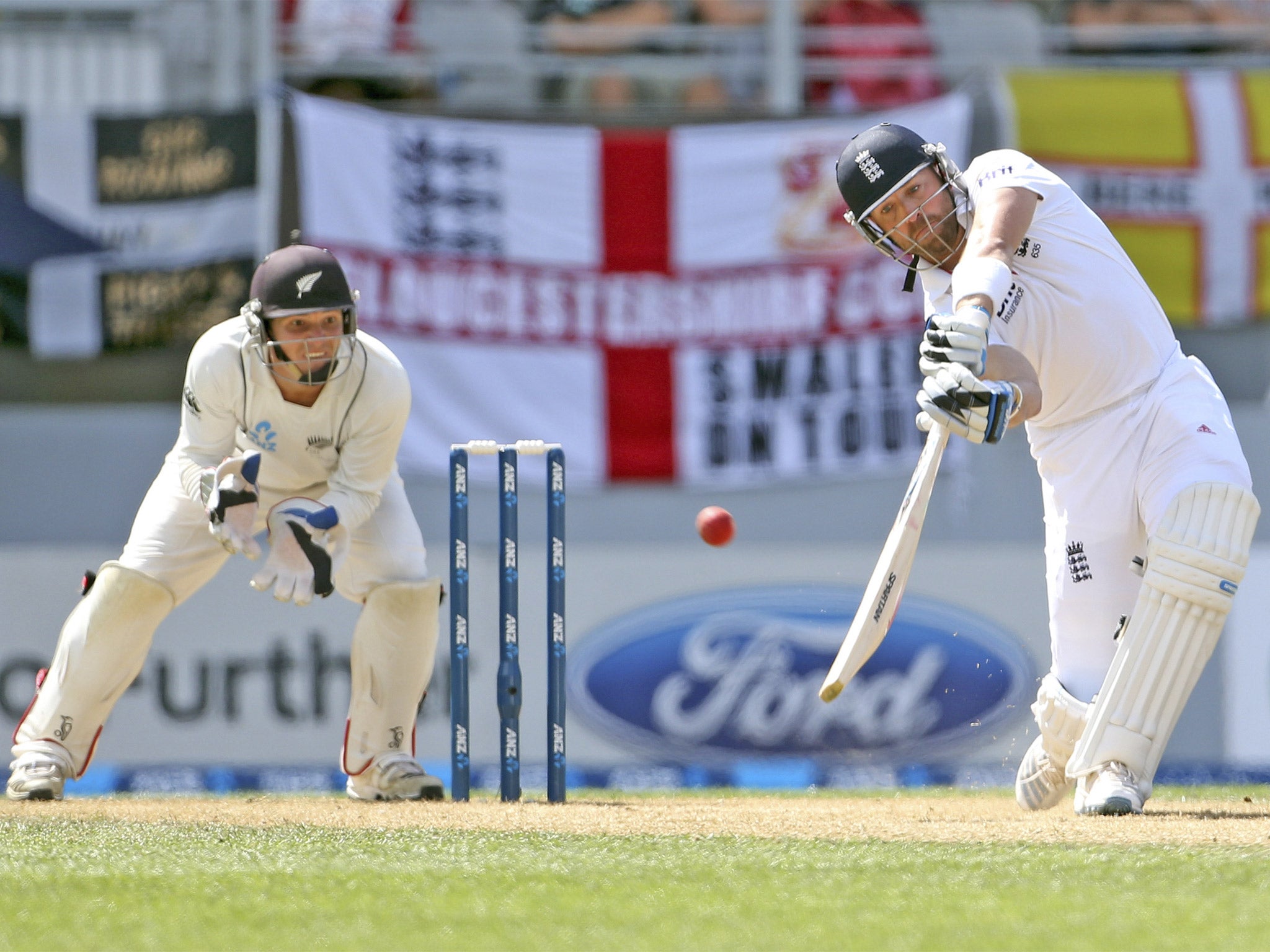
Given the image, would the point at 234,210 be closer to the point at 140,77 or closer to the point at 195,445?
the point at 140,77

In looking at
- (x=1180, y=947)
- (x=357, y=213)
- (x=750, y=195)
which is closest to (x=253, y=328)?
(x=1180, y=947)

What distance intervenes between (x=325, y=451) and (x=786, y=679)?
3237 mm

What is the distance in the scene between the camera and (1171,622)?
3865 mm

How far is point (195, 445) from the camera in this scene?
454 centimetres

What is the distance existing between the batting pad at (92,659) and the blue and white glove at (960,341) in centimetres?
206

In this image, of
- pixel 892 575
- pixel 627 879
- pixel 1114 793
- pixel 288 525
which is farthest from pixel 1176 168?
pixel 627 879

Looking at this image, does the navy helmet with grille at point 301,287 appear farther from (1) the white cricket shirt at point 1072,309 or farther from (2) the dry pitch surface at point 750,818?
(1) the white cricket shirt at point 1072,309

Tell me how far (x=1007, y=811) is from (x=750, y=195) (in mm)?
4167

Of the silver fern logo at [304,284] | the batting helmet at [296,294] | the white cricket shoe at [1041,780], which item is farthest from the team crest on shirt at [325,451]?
the white cricket shoe at [1041,780]

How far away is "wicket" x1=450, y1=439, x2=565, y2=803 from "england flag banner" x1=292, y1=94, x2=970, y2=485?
3246 mm

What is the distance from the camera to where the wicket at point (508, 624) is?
4523mm

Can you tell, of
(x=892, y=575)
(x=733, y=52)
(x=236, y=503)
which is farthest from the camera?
(x=733, y=52)

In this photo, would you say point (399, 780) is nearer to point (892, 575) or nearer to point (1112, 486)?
point (892, 575)

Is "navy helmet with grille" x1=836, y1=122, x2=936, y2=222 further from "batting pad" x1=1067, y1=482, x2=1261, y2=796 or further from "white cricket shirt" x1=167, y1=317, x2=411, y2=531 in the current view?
"white cricket shirt" x1=167, y1=317, x2=411, y2=531
